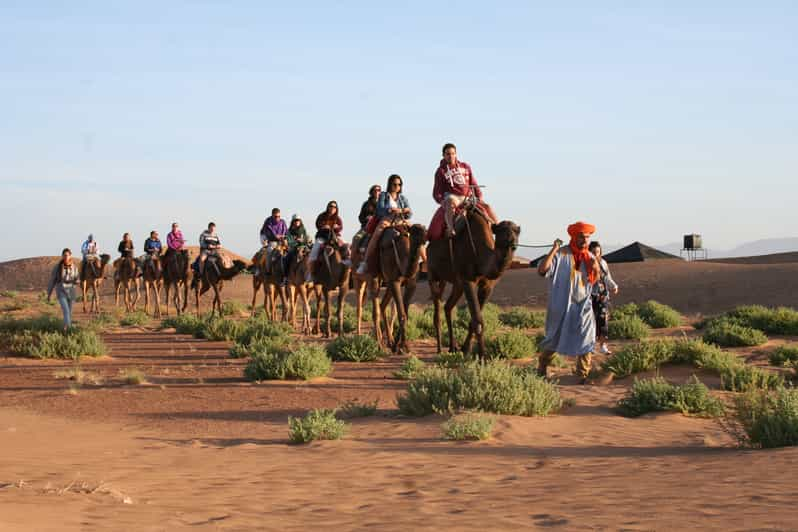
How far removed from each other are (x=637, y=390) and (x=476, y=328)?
371 cm

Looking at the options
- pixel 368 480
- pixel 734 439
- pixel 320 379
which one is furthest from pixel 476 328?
pixel 368 480

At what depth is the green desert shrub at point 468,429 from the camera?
9414mm

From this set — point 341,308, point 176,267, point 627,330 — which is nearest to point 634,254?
point 176,267

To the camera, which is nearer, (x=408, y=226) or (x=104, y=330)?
(x=408, y=226)

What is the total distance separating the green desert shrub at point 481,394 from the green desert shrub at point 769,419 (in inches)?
96.8

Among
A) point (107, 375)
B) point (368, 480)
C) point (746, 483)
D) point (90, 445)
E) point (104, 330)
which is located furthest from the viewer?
point (104, 330)

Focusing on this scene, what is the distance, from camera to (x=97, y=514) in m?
6.55

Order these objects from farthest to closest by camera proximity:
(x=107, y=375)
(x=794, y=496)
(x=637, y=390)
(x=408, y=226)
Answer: (x=408, y=226), (x=107, y=375), (x=637, y=390), (x=794, y=496)

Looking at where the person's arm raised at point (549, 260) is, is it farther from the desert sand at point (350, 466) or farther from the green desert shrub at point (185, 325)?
the green desert shrub at point (185, 325)

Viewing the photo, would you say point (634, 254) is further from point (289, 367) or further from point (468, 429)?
point (468, 429)

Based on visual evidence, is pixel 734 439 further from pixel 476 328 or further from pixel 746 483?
pixel 476 328

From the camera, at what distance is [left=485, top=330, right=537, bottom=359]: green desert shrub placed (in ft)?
57.3

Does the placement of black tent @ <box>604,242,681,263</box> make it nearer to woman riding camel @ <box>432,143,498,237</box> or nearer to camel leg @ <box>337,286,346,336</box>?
camel leg @ <box>337,286,346,336</box>

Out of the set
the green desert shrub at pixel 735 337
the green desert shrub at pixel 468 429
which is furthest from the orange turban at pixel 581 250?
the green desert shrub at pixel 735 337
